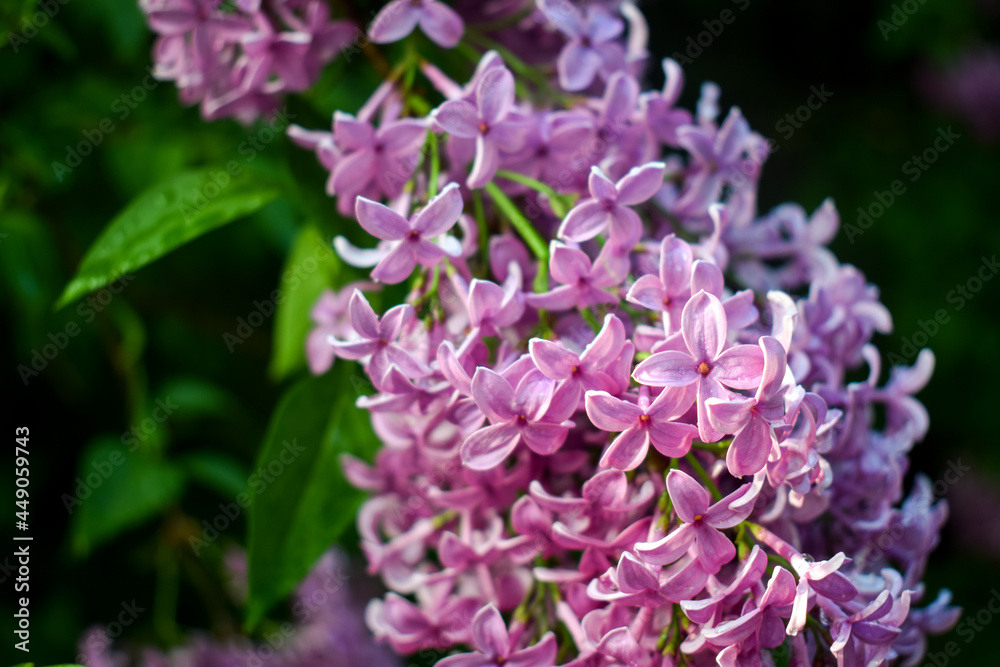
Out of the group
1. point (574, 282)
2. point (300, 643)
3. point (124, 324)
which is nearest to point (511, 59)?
point (574, 282)

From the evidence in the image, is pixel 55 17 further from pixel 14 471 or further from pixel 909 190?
pixel 909 190

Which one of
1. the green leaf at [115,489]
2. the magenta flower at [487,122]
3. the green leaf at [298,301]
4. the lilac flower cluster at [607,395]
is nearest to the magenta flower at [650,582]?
the lilac flower cluster at [607,395]

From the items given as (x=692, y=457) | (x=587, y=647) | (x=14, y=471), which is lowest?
(x=14, y=471)

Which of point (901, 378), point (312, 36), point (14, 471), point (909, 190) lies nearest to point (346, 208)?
point (312, 36)

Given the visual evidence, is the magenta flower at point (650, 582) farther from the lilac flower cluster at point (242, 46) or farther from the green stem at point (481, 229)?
the lilac flower cluster at point (242, 46)

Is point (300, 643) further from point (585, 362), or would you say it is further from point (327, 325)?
point (585, 362)

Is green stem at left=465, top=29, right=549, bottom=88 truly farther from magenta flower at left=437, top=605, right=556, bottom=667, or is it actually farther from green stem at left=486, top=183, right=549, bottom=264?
magenta flower at left=437, top=605, right=556, bottom=667
